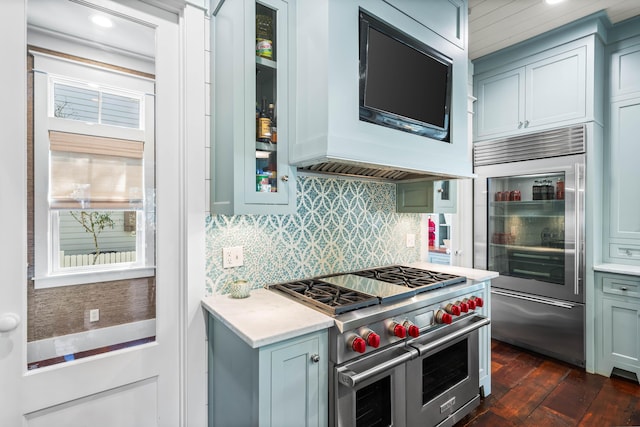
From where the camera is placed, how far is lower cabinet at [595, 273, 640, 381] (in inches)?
99.8

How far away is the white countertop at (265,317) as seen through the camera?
1.22 meters

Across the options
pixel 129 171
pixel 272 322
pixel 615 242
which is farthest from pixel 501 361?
pixel 129 171

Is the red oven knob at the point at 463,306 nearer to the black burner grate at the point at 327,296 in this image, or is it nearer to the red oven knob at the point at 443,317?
the red oven knob at the point at 443,317

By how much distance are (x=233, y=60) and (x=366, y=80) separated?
0.66 m

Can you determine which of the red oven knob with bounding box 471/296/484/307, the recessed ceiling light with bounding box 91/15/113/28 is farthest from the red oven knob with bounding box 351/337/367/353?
the recessed ceiling light with bounding box 91/15/113/28

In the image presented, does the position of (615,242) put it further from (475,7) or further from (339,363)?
(339,363)

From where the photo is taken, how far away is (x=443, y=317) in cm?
177

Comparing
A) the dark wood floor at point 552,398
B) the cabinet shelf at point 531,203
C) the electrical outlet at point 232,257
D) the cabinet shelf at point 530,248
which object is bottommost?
the dark wood floor at point 552,398

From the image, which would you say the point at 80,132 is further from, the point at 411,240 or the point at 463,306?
the point at 411,240

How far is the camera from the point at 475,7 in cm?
251

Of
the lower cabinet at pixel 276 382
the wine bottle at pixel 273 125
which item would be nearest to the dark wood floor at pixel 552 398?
the lower cabinet at pixel 276 382

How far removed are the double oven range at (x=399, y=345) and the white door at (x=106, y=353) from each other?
61 centimetres

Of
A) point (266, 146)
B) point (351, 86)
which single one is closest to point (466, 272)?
point (351, 86)

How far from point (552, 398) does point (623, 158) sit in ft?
6.63
